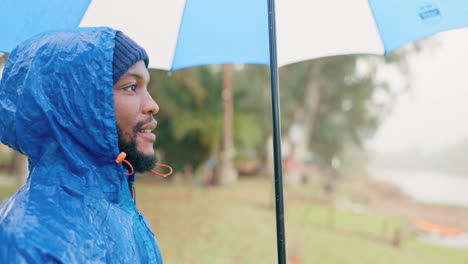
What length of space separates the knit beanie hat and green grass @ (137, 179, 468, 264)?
574 cm

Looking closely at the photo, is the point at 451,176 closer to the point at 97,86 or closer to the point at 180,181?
the point at 180,181

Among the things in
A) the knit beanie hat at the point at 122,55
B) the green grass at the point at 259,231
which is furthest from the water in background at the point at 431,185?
the knit beanie hat at the point at 122,55

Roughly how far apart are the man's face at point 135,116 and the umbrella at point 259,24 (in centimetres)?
69

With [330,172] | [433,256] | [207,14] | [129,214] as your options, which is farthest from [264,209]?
[129,214]

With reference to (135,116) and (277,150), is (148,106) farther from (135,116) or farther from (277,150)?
(277,150)

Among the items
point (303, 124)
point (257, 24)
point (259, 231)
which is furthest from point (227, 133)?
point (257, 24)

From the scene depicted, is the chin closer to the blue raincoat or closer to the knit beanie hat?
the blue raincoat

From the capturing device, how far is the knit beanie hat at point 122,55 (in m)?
1.35

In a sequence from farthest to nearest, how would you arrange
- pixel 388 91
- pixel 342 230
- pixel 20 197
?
pixel 388 91 → pixel 342 230 → pixel 20 197

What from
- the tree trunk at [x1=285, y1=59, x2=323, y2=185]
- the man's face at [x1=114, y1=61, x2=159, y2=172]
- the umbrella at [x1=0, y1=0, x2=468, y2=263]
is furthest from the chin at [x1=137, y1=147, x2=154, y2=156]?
the tree trunk at [x1=285, y1=59, x2=323, y2=185]

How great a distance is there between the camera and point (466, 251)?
733 cm

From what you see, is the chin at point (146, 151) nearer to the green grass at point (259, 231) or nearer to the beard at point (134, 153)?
the beard at point (134, 153)

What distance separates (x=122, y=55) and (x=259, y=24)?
1111mm

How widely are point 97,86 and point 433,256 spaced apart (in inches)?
289
